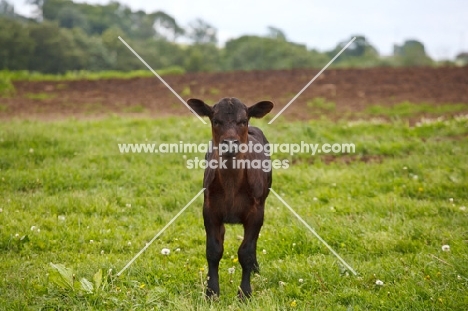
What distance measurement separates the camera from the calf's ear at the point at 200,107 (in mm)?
5844

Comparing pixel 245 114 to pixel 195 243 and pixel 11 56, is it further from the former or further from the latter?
pixel 11 56

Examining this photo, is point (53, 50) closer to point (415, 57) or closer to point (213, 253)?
point (213, 253)

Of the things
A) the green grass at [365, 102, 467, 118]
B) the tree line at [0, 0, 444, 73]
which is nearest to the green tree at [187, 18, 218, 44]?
the tree line at [0, 0, 444, 73]

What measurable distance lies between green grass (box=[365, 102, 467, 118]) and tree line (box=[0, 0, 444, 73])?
14.6 m

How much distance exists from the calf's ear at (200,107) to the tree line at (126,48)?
25.8 metres

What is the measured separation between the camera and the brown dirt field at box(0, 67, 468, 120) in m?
16.6

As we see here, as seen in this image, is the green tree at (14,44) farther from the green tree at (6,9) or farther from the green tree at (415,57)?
the green tree at (415,57)

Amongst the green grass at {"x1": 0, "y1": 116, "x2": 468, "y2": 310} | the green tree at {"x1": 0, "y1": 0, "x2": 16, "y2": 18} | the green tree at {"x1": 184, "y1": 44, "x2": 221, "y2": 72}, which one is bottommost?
the green grass at {"x1": 0, "y1": 116, "x2": 468, "y2": 310}

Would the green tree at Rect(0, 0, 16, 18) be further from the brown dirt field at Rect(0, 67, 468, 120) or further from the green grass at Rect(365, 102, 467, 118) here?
the green grass at Rect(365, 102, 467, 118)

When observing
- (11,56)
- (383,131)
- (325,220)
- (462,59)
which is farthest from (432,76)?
(462,59)

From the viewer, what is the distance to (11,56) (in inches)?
1151

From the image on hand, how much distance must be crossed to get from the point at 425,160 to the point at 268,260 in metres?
4.95

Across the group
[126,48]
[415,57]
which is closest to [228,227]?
[126,48]

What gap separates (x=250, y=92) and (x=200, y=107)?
1392cm
